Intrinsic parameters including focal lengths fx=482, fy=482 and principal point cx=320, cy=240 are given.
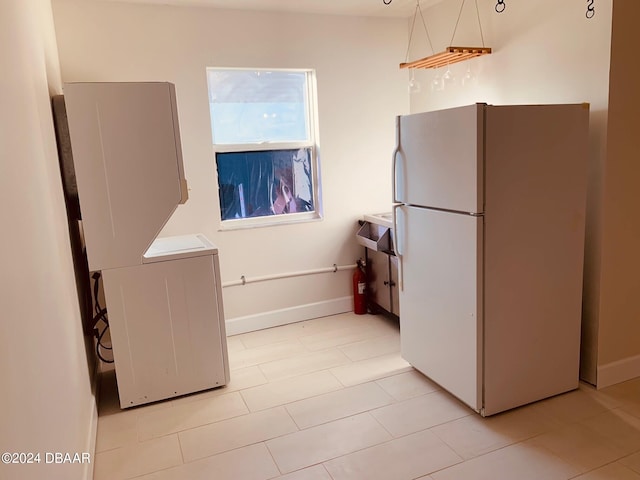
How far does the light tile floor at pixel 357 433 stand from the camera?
2061mm

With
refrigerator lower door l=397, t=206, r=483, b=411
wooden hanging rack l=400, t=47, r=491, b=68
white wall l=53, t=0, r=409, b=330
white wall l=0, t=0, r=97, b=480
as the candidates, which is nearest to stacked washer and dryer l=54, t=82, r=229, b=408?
white wall l=0, t=0, r=97, b=480

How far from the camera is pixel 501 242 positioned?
2.29 metres

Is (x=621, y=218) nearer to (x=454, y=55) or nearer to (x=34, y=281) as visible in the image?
(x=454, y=55)

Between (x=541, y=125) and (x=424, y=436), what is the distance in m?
1.57

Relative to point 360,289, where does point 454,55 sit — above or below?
above

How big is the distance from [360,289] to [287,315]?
64cm

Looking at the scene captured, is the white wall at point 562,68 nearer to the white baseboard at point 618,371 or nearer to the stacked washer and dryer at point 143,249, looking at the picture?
the white baseboard at point 618,371

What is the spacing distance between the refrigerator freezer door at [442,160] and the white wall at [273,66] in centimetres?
121

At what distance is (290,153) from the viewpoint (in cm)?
377

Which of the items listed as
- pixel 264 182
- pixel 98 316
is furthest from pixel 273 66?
pixel 98 316

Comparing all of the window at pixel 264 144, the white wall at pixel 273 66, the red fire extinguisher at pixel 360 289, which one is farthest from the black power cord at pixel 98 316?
the red fire extinguisher at pixel 360 289

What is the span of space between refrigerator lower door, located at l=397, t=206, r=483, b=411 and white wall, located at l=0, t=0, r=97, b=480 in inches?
68.4

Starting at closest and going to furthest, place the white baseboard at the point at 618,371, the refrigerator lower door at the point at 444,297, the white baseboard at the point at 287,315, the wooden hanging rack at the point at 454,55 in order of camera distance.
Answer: the refrigerator lower door at the point at 444,297 → the white baseboard at the point at 618,371 → the wooden hanging rack at the point at 454,55 → the white baseboard at the point at 287,315

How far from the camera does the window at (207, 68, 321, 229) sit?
354 cm
